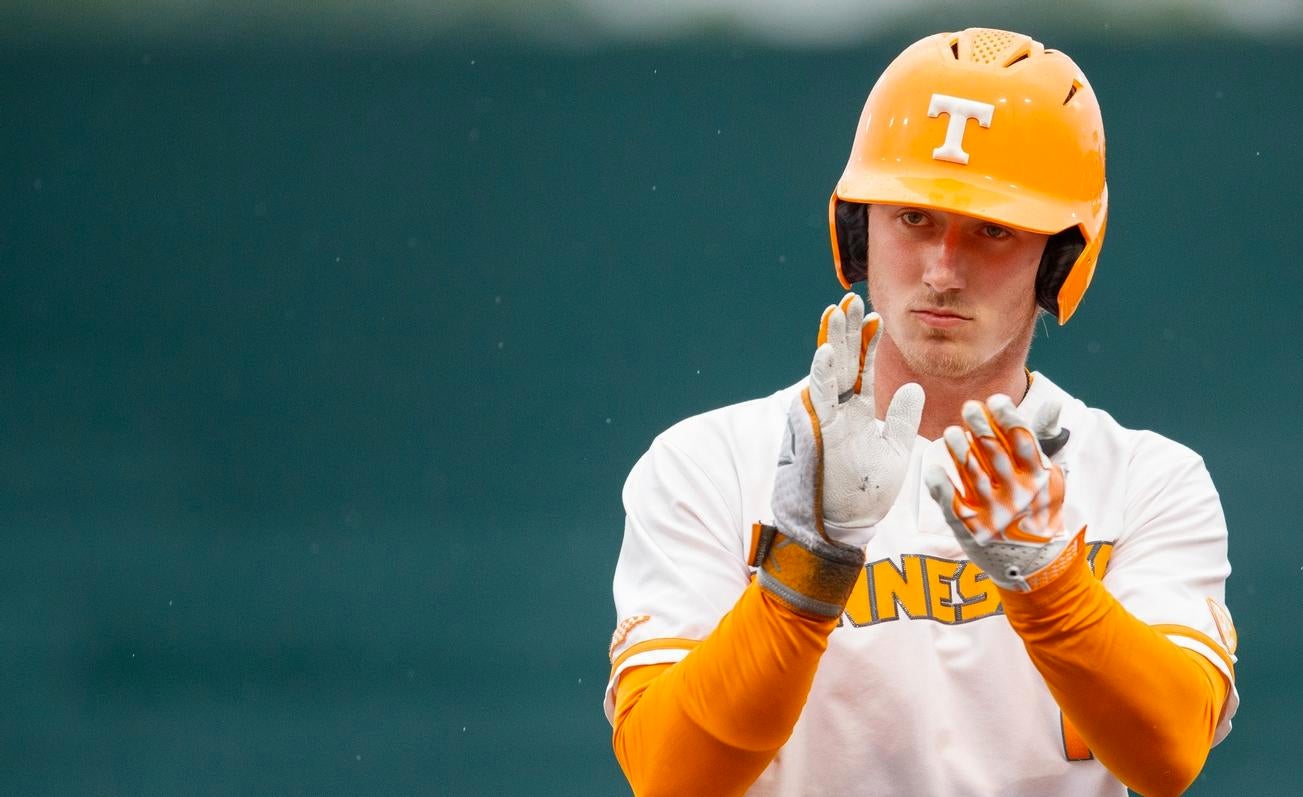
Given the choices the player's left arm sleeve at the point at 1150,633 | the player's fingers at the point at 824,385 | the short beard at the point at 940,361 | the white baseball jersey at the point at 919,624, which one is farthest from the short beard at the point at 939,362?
the player's fingers at the point at 824,385

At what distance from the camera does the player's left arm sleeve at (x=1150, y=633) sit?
5.16 ft

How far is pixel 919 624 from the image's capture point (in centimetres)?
185

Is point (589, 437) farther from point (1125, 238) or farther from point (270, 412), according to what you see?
point (1125, 238)

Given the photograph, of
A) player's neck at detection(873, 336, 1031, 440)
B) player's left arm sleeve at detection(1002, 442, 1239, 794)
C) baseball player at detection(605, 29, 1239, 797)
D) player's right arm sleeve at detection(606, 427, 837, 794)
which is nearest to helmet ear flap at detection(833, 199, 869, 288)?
baseball player at detection(605, 29, 1239, 797)

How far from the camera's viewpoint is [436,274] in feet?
14.8

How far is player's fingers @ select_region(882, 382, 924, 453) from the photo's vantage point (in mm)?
1584

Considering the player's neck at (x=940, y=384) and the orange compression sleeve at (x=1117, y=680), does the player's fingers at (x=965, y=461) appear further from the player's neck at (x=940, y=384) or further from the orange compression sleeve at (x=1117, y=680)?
the player's neck at (x=940, y=384)

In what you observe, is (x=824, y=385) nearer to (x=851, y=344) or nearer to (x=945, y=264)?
(x=851, y=344)

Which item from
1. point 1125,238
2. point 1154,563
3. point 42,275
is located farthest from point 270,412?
point 1154,563

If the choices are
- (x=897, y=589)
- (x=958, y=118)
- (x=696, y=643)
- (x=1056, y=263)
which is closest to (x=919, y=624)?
(x=897, y=589)

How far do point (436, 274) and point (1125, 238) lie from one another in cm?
189

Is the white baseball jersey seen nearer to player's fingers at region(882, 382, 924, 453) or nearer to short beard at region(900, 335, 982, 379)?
short beard at region(900, 335, 982, 379)

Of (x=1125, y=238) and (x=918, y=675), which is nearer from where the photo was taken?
(x=918, y=675)

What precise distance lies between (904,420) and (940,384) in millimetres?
384
